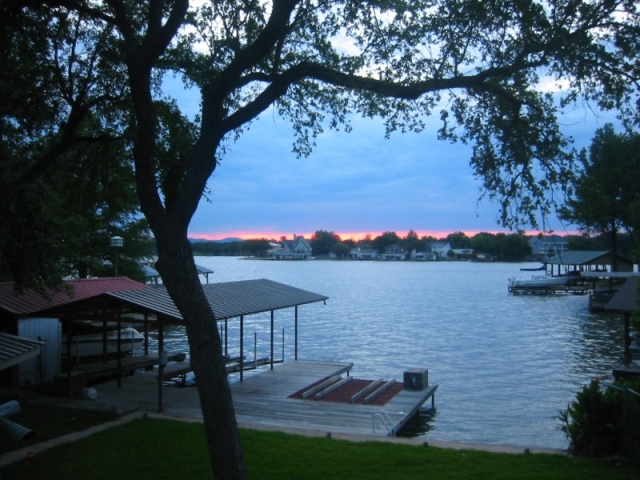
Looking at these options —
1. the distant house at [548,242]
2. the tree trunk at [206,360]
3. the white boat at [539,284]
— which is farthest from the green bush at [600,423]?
the white boat at [539,284]

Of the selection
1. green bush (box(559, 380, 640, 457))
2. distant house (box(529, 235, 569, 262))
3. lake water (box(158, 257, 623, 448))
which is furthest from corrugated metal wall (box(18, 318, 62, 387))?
green bush (box(559, 380, 640, 457))

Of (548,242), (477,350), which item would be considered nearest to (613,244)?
(477,350)

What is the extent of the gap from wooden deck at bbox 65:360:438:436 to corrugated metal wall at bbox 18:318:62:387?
217 centimetres

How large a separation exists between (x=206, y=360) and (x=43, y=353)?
611 inches

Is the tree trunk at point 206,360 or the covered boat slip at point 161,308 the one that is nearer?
the tree trunk at point 206,360

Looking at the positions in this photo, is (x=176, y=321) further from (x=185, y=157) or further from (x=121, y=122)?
(x=185, y=157)

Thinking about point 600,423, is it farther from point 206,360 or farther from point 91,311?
point 91,311

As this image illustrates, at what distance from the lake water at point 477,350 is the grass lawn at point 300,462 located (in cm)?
700

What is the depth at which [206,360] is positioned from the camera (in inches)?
259

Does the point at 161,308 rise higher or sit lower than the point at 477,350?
higher

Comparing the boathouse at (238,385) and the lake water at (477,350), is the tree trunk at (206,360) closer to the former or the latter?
the boathouse at (238,385)

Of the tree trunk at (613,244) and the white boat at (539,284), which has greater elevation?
the tree trunk at (613,244)

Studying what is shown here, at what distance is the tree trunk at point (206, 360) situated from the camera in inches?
254

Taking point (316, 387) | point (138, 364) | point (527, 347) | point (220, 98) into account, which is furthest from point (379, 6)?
point (527, 347)
